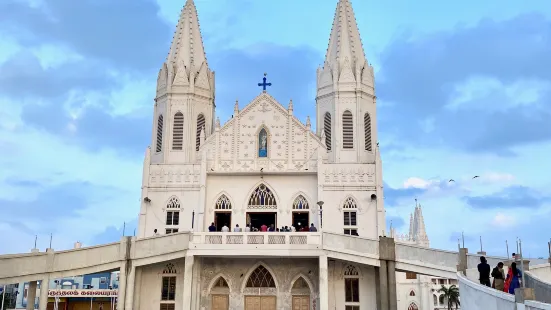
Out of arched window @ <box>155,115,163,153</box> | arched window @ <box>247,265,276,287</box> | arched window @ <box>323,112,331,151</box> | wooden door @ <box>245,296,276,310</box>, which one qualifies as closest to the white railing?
arched window @ <box>247,265,276,287</box>

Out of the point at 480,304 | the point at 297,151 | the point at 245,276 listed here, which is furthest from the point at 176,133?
the point at 480,304

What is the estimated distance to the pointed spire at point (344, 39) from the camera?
38.5m

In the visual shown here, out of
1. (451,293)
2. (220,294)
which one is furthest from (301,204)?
(451,293)

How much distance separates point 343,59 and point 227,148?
9.81m

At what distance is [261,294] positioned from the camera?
32.8 m

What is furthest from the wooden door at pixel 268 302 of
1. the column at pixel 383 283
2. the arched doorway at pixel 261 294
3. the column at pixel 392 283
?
the column at pixel 392 283

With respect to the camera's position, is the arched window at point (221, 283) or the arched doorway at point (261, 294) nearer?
the arched doorway at point (261, 294)

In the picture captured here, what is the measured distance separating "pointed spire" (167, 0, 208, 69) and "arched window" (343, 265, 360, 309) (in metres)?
17.3

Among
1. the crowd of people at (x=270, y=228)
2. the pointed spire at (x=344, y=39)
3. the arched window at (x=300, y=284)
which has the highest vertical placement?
the pointed spire at (x=344, y=39)

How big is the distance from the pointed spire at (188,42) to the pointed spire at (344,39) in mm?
9007

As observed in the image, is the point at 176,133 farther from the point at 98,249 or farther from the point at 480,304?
the point at 480,304

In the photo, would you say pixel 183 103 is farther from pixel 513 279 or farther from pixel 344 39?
pixel 513 279

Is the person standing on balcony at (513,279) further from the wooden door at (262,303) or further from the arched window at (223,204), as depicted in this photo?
the arched window at (223,204)

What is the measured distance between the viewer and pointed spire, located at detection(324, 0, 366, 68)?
38469mm
